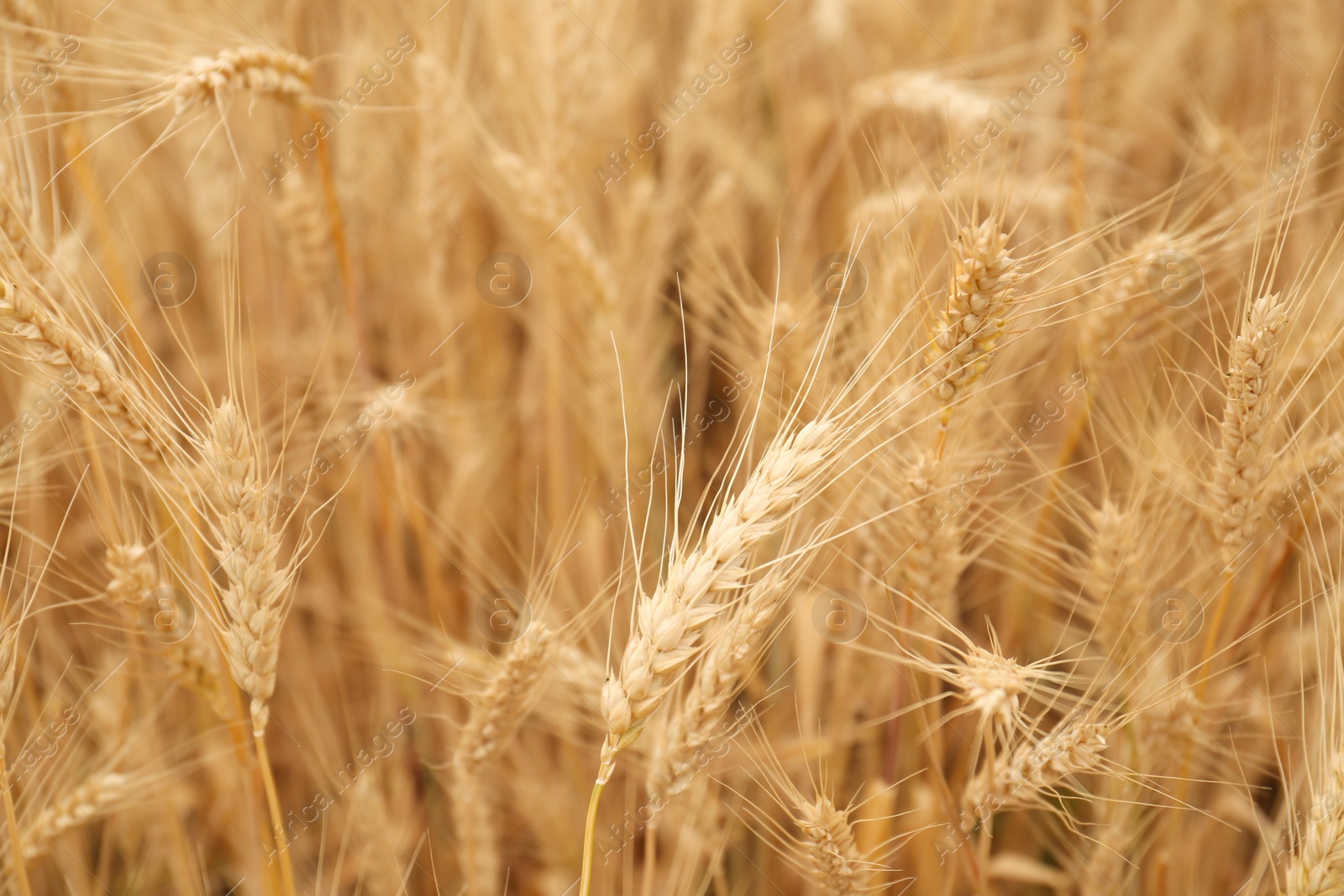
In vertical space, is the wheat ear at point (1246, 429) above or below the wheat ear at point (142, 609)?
below

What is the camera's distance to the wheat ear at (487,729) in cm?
104

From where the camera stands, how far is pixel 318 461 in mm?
Answer: 1418

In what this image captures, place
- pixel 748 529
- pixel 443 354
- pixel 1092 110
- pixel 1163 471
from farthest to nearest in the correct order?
pixel 1092 110 → pixel 443 354 → pixel 1163 471 → pixel 748 529

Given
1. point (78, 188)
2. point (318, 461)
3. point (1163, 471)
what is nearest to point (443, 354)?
point (318, 461)

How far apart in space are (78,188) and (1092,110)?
7.10 feet

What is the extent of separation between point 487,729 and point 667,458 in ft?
1.76

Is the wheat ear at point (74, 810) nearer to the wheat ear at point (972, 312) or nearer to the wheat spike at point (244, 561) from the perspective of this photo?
the wheat spike at point (244, 561)

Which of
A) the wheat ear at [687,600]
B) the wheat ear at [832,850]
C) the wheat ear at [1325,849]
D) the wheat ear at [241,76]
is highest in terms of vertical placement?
the wheat ear at [241,76]

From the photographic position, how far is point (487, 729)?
1.09m

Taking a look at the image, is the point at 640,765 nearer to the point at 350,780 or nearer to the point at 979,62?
the point at 350,780

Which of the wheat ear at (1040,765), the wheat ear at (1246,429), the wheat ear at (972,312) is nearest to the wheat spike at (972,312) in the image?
the wheat ear at (972,312)

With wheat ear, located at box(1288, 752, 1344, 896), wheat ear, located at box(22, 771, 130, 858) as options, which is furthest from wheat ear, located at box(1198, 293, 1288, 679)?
wheat ear, located at box(22, 771, 130, 858)

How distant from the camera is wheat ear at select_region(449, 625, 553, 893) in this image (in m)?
1.04

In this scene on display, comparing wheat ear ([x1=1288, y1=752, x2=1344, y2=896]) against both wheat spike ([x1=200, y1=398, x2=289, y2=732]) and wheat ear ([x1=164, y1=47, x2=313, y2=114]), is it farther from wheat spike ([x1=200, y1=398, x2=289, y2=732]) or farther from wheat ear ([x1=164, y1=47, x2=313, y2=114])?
wheat ear ([x1=164, y1=47, x2=313, y2=114])
